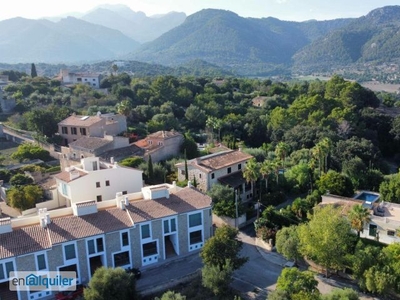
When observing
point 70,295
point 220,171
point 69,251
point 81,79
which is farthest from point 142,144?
point 81,79

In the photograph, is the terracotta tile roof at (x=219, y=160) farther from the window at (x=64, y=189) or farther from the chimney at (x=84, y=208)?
the chimney at (x=84, y=208)

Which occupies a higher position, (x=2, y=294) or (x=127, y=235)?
(x=127, y=235)

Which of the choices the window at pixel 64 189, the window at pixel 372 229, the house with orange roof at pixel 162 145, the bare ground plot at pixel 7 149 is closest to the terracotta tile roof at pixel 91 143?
the house with orange roof at pixel 162 145

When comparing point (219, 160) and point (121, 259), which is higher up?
point (219, 160)

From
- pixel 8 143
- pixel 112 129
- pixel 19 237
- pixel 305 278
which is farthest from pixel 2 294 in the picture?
pixel 8 143

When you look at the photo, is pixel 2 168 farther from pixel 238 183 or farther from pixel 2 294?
pixel 238 183

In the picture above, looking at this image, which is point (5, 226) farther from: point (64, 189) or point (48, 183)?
point (48, 183)
